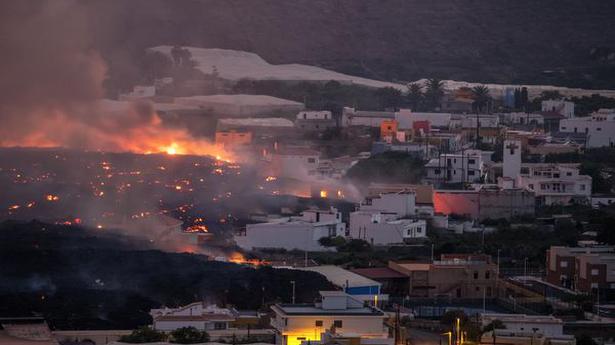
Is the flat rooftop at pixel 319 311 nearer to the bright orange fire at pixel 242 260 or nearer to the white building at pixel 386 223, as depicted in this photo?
the bright orange fire at pixel 242 260

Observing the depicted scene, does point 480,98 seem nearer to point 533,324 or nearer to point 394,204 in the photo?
point 394,204

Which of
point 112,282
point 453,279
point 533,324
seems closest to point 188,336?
point 533,324

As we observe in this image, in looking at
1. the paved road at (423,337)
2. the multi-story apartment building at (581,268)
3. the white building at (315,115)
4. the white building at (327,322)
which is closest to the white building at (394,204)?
the multi-story apartment building at (581,268)

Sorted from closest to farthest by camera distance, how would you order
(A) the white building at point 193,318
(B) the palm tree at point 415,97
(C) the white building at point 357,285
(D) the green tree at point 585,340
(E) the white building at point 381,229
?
(D) the green tree at point 585,340 → (A) the white building at point 193,318 → (C) the white building at point 357,285 → (E) the white building at point 381,229 → (B) the palm tree at point 415,97

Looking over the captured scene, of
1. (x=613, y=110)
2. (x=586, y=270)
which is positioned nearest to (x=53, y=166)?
(x=586, y=270)

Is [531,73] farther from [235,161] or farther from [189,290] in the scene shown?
[189,290]

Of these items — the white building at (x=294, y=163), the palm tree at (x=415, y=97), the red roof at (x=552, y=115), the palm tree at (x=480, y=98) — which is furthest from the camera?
the palm tree at (x=480, y=98)

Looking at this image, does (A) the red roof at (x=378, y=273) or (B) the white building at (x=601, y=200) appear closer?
(A) the red roof at (x=378, y=273)

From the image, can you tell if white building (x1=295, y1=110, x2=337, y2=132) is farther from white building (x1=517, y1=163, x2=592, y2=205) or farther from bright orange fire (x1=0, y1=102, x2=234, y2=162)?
white building (x1=517, y1=163, x2=592, y2=205)
